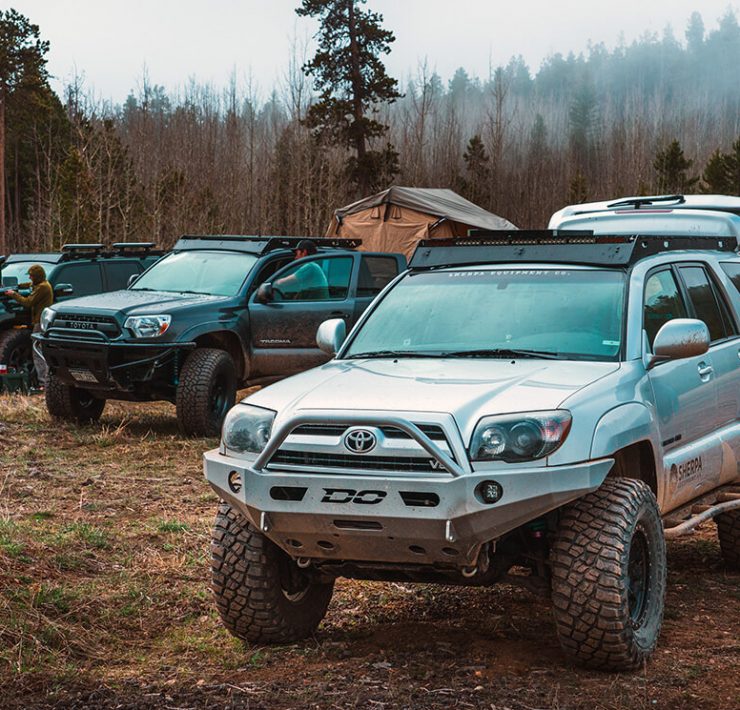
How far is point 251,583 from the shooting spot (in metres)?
5.12

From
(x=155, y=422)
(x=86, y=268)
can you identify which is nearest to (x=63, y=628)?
(x=155, y=422)

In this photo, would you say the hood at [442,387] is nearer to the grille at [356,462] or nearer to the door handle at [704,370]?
the grille at [356,462]

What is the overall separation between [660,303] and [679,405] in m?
0.58

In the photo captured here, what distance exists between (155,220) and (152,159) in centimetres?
2337

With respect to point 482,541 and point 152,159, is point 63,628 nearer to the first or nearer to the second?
point 482,541

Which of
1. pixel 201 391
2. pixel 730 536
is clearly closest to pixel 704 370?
pixel 730 536

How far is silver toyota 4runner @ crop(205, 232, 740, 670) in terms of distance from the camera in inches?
179

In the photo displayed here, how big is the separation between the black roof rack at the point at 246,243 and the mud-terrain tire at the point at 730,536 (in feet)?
23.5

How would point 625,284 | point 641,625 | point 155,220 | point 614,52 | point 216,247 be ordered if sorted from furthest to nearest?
point 614,52
point 155,220
point 216,247
point 625,284
point 641,625

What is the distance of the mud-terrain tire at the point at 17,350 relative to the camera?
15.4 meters

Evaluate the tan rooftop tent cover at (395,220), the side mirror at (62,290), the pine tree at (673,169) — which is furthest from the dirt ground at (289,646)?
the pine tree at (673,169)

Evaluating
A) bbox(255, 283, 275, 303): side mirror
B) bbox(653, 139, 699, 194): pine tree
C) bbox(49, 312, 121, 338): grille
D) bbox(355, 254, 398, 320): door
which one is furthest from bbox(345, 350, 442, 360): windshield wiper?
bbox(653, 139, 699, 194): pine tree

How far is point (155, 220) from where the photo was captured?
35.9 meters

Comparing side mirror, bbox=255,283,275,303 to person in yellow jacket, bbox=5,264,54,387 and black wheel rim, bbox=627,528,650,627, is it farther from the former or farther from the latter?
black wheel rim, bbox=627,528,650,627
